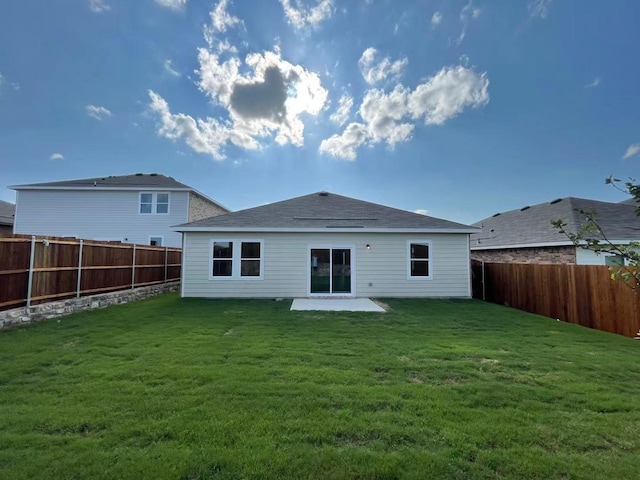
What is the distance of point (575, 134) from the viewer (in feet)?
48.2

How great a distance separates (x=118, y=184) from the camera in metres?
18.3

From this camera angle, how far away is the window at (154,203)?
707 inches

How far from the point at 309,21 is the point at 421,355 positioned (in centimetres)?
1277

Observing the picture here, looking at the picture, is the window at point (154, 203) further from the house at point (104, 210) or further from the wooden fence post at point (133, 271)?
the wooden fence post at point (133, 271)

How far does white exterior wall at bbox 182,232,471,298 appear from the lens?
468 inches

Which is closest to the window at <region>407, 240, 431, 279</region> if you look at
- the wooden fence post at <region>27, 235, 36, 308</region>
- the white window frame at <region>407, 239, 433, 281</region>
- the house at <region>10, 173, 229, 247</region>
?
the white window frame at <region>407, 239, 433, 281</region>

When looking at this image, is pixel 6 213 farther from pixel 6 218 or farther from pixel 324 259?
pixel 324 259

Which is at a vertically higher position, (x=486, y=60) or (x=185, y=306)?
(x=486, y=60)

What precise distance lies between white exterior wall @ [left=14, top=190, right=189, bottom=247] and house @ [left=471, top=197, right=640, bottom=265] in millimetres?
17169

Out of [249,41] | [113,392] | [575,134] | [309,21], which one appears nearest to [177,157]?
[249,41]

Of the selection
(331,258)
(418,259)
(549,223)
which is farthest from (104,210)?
(549,223)

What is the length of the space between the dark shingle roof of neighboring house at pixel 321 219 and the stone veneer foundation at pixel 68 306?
2932mm

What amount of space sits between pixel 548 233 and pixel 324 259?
31.9 ft

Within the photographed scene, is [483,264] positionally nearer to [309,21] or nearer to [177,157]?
[309,21]
